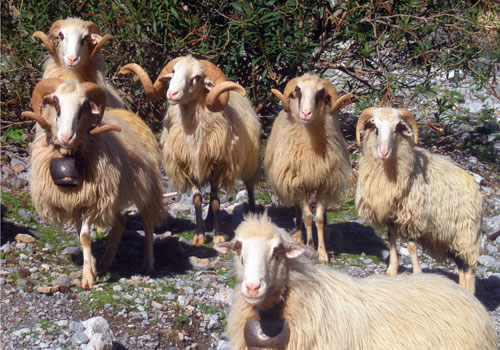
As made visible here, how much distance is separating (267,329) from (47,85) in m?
3.84

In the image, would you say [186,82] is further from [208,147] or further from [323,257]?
[323,257]

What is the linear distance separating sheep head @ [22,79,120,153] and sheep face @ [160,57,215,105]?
4.81ft

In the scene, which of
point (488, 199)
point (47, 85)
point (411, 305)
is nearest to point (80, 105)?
point (47, 85)

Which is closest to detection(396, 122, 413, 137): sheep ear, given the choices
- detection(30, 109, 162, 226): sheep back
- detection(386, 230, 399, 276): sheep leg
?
detection(386, 230, 399, 276): sheep leg

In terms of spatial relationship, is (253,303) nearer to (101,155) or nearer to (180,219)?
(101,155)

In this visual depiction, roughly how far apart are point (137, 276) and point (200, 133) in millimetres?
2252

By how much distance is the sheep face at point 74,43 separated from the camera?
27.9 feet

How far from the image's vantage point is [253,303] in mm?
4129

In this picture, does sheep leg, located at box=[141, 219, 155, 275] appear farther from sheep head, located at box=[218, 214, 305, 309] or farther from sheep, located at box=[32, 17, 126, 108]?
sheep head, located at box=[218, 214, 305, 309]

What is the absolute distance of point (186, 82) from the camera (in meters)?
8.66

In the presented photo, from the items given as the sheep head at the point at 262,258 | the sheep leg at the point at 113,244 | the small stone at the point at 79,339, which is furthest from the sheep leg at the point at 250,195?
the sheep head at the point at 262,258

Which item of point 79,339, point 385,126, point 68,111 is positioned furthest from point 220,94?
point 79,339

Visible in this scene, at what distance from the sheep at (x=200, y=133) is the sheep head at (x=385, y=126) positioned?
1.69 m

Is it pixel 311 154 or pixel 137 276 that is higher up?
pixel 311 154
